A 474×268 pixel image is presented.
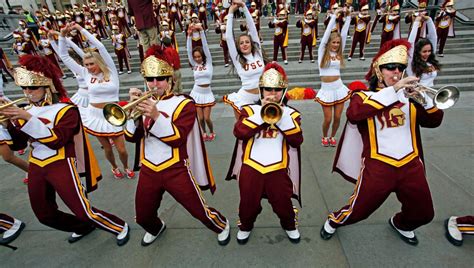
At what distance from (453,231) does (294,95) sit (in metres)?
5.51

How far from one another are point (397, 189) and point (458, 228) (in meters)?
1.04

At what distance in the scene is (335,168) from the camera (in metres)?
2.73

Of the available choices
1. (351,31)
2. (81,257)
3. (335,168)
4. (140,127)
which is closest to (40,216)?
(81,257)

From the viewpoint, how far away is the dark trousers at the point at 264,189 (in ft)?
7.06

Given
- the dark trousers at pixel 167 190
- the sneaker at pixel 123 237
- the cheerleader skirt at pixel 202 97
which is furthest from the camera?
the cheerleader skirt at pixel 202 97

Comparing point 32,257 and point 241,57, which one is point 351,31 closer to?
point 241,57

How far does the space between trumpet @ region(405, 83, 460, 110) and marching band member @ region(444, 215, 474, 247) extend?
1454 mm

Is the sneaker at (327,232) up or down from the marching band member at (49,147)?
down

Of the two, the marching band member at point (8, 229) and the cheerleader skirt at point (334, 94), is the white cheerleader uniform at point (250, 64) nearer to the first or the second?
the cheerleader skirt at point (334, 94)

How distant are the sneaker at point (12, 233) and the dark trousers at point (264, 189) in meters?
2.85

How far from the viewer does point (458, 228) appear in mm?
2426

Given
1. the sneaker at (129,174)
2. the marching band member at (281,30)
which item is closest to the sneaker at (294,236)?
the sneaker at (129,174)

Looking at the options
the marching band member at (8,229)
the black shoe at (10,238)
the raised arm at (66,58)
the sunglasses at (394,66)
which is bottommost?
the black shoe at (10,238)

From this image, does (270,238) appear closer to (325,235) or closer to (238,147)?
(325,235)
